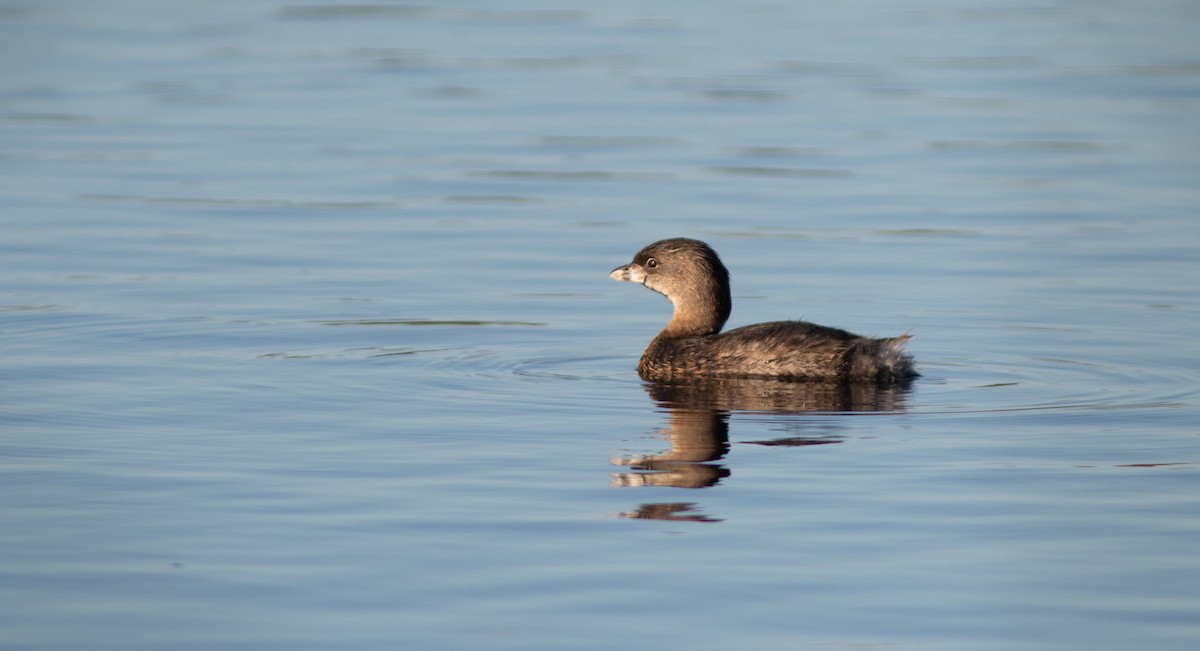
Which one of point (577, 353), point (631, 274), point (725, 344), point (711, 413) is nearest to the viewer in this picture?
point (711, 413)

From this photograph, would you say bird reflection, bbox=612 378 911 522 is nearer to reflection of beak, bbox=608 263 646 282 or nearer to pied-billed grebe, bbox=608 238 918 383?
pied-billed grebe, bbox=608 238 918 383

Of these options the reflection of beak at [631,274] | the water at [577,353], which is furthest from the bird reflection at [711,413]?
the reflection of beak at [631,274]

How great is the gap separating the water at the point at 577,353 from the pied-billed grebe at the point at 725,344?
12.2 inches

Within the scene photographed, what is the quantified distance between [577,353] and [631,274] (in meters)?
0.88

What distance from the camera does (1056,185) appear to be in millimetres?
19438

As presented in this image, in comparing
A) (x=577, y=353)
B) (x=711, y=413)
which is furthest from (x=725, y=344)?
(x=711, y=413)

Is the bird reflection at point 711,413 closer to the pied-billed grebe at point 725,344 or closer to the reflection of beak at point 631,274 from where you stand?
the pied-billed grebe at point 725,344

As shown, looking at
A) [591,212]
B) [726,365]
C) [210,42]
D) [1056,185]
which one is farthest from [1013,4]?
[726,365]

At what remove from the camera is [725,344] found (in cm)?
1208

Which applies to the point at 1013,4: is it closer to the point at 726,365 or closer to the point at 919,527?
the point at 726,365

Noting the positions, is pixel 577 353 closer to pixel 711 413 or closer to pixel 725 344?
pixel 725 344

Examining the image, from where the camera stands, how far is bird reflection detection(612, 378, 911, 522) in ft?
29.6

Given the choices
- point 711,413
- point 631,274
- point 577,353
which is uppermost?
point 631,274

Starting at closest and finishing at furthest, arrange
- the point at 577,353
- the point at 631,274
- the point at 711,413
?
the point at 711,413 < the point at 577,353 < the point at 631,274
